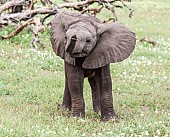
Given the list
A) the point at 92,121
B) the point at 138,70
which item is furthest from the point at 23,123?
the point at 138,70

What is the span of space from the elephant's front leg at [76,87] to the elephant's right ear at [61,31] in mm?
186

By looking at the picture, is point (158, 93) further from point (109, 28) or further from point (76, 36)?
point (76, 36)

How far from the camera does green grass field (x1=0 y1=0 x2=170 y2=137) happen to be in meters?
7.48

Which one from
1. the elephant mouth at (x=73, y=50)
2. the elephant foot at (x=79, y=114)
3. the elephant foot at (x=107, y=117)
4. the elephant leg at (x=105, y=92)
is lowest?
the elephant foot at (x=107, y=117)

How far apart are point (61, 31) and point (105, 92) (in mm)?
1231

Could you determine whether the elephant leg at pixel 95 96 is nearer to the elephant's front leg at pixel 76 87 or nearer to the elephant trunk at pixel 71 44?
the elephant's front leg at pixel 76 87

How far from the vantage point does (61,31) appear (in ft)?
27.3

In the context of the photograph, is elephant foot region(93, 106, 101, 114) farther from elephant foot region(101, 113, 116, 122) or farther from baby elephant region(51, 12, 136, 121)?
elephant foot region(101, 113, 116, 122)

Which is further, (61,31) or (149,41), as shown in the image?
(149,41)

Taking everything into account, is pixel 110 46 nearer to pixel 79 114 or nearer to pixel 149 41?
pixel 79 114

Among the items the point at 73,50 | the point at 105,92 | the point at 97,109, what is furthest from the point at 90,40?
the point at 97,109

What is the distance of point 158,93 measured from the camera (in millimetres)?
10781

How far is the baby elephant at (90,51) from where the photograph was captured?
7.83 m

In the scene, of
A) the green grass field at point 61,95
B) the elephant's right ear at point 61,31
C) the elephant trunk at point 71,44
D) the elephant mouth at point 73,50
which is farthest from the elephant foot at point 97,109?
the elephant trunk at point 71,44
